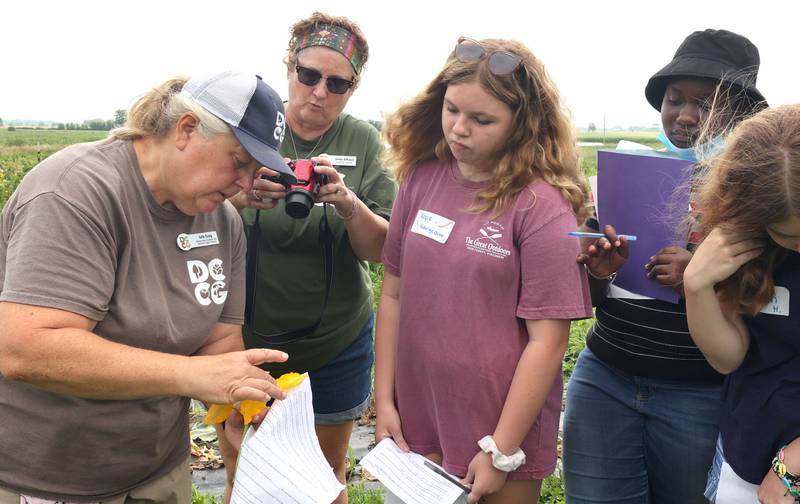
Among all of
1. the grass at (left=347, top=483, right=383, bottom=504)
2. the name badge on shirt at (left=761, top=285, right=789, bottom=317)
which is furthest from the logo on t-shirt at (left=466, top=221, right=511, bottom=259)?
the grass at (left=347, top=483, right=383, bottom=504)

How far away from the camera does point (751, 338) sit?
6.12 ft

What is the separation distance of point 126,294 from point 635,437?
162 cm

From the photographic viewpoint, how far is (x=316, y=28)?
2.68m

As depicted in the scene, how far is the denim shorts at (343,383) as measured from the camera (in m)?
2.93

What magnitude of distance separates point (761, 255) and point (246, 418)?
146cm

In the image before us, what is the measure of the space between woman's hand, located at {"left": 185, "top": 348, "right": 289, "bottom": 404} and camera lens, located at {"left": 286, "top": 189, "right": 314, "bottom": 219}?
0.68 m

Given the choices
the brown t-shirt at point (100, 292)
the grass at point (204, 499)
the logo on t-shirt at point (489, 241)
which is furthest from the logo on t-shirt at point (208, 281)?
the grass at point (204, 499)

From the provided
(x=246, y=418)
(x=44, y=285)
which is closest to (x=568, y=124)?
(x=246, y=418)

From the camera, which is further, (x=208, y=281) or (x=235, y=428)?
(x=235, y=428)

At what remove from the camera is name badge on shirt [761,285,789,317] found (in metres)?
1.76

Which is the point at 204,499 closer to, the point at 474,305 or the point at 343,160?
the point at 343,160

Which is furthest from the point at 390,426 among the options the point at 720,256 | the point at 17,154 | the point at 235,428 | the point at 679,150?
the point at 17,154

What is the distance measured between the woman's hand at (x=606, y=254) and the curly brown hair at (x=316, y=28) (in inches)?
50.7

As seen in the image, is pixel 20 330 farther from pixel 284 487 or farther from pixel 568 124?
pixel 568 124
